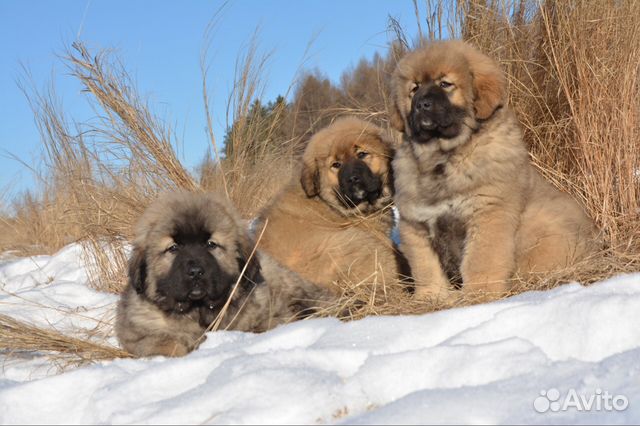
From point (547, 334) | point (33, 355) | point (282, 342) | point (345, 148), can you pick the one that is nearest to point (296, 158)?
point (345, 148)

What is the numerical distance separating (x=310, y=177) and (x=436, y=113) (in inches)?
48.6

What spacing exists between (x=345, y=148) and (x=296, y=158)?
99 centimetres

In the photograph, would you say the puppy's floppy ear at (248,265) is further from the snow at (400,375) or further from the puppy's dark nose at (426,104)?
the puppy's dark nose at (426,104)

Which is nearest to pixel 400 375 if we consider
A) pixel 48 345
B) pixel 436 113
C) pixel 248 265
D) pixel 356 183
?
pixel 248 265

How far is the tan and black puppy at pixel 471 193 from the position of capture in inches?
136

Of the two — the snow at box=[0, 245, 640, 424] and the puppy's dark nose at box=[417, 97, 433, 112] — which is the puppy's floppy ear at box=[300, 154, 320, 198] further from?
the snow at box=[0, 245, 640, 424]

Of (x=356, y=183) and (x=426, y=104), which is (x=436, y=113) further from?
(x=356, y=183)

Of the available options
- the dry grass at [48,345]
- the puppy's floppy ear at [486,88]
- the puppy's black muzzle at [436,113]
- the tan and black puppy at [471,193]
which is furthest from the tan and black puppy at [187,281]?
the puppy's floppy ear at [486,88]

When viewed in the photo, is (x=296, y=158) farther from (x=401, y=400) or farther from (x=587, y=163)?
(x=401, y=400)

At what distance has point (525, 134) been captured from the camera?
4.47 meters

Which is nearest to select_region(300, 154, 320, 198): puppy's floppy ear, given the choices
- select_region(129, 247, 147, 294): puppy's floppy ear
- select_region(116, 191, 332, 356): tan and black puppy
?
select_region(116, 191, 332, 356): tan and black puppy

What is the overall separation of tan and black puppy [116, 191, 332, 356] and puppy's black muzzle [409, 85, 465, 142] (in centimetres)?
106

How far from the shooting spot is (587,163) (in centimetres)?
408

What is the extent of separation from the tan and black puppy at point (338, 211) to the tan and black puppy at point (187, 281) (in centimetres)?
79
